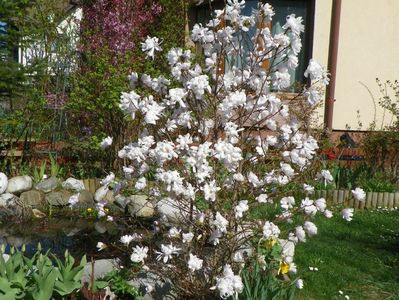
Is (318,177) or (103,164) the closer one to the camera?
(318,177)

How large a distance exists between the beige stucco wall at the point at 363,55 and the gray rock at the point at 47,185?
5.07 m

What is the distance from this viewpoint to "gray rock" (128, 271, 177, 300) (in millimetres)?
3715

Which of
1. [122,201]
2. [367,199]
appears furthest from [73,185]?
[367,199]

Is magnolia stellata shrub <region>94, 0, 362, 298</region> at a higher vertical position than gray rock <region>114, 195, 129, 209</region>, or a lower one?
higher

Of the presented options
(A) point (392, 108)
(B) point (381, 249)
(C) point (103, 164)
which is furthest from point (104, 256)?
Result: (A) point (392, 108)

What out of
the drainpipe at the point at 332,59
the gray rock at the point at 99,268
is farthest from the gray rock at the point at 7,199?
the drainpipe at the point at 332,59

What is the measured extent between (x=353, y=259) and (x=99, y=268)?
8.09ft

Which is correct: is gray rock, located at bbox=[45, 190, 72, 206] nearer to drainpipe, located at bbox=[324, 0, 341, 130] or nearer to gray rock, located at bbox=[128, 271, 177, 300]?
gray rock, located at bbox=[128, 271, 177, 300]

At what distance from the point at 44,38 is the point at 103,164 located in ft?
14.1

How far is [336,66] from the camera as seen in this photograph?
9.67 metres

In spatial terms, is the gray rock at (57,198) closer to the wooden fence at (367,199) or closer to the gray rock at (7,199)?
the gray rock at (7,199)

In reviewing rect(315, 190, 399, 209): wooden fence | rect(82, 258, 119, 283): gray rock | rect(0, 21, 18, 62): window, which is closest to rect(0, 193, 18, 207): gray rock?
rect(0, 21, 18, 62): window

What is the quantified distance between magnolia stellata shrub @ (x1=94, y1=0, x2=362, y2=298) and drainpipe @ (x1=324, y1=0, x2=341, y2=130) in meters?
5.98

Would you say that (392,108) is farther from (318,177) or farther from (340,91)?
(318,177)
